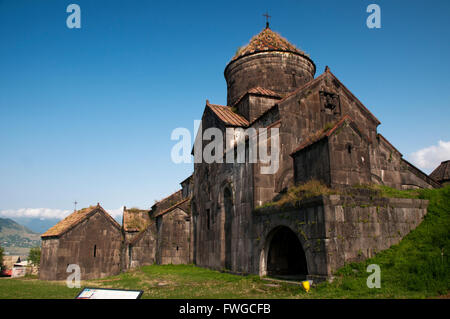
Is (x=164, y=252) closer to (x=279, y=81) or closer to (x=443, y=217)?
(x=279, y=81)

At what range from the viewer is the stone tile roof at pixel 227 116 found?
1708 cm

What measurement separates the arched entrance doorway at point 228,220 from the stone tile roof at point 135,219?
1043 cm

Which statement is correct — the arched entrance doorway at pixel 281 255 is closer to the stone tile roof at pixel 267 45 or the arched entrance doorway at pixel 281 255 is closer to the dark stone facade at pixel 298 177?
the dark stone facade at pixel 298 177

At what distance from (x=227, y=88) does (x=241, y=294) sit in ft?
48.4

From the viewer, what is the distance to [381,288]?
740 cm

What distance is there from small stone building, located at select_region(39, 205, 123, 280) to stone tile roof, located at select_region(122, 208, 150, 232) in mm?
4165

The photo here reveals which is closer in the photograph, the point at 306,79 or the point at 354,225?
the point at 354,225

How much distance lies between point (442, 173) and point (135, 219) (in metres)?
22.3

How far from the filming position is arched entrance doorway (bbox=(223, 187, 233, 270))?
15625 millimetres

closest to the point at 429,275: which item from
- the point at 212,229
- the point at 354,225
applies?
A: the point at 354,225

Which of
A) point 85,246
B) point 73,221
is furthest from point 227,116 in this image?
point 85,246

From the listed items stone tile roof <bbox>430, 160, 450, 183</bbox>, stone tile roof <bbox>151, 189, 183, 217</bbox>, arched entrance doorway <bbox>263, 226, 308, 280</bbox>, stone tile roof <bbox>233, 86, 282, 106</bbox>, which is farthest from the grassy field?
stone tile roof <bbox>151, 189, 183, 217</bbox>

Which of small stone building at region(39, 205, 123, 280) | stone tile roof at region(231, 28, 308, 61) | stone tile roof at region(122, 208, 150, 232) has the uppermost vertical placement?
stone tile roof at region(231, 28, 308, 61)

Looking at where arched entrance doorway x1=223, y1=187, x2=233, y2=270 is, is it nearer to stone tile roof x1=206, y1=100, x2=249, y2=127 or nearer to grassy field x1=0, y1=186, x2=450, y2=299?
stone tile roof x1=206, y1=100, x2=249, y2=127
